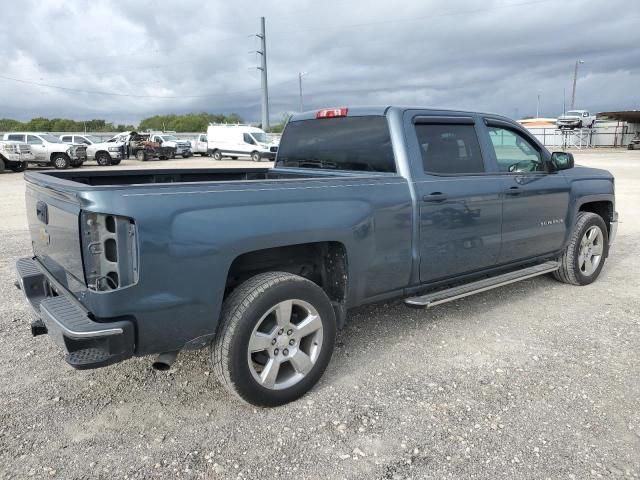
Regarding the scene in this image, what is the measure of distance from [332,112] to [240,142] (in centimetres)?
2968

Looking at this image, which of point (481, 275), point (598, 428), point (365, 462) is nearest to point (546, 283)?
point (481, 275)

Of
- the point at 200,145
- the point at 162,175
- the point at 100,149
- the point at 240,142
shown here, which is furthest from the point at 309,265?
the point at 200,145

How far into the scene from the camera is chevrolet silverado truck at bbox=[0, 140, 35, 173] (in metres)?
22.6

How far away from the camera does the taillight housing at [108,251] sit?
2.56 m

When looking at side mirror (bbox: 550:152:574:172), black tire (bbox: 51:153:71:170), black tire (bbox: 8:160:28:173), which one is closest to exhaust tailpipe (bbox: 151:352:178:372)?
side mirror (bbox: 550:152:574:172)

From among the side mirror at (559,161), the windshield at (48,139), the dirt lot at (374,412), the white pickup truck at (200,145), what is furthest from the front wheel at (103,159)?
the side mirror at (559,161)

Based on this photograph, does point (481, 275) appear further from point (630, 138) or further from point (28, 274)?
point (630, 138)

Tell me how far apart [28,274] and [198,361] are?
130cm

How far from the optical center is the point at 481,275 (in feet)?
14.9

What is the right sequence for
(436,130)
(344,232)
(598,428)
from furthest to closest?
(436,130)
(344,232)
(598,428)

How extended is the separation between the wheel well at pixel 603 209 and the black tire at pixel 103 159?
27.2 metres

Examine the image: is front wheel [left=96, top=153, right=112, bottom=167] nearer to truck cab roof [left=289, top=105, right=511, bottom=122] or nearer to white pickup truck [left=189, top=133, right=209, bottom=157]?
white pickup truck [left=189, top=133, right=209, bottom=157]

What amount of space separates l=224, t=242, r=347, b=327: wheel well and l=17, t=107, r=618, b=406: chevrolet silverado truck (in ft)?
0.03

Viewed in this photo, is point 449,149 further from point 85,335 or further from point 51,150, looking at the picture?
point 51,150
